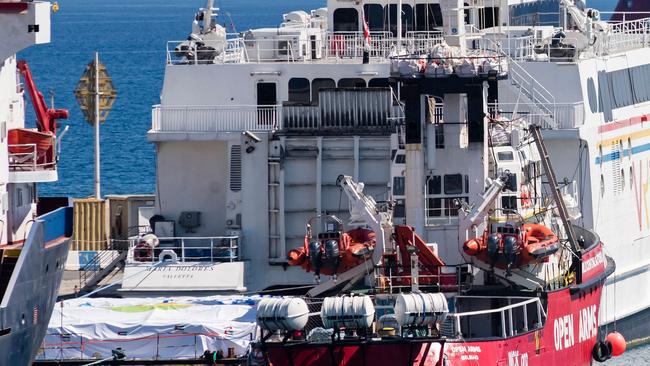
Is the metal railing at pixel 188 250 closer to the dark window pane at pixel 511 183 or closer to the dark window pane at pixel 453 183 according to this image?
the dark window pane at pixel 453 183

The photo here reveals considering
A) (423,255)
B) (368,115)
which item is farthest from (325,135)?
(423,255)

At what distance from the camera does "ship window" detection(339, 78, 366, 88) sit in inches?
1954

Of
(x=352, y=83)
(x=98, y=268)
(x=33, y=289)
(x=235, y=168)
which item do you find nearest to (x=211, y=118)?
(x=235, y=168)

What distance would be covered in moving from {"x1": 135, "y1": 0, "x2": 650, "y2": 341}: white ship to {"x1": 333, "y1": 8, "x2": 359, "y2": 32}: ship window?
145 centimetres

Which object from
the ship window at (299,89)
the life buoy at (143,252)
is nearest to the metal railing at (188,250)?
the life buoy at (143,252)

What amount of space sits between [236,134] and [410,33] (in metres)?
6.39

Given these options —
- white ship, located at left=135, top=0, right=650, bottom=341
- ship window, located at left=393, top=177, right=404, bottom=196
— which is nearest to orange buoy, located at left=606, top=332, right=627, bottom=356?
white ship, located at left=135, top=0, right=650, bottom=341

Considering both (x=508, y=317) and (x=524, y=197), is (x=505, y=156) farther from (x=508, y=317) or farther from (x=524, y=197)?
(x=508, y=317)

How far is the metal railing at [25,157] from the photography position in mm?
37219

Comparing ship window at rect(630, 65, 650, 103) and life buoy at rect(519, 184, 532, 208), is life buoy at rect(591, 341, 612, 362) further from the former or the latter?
ship window at rect(630, 65, 650, 103)

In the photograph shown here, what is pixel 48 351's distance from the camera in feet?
129

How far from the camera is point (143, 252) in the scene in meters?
46.8

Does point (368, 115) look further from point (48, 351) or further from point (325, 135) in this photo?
point (48, 351)

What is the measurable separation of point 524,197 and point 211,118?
8.16 meters
